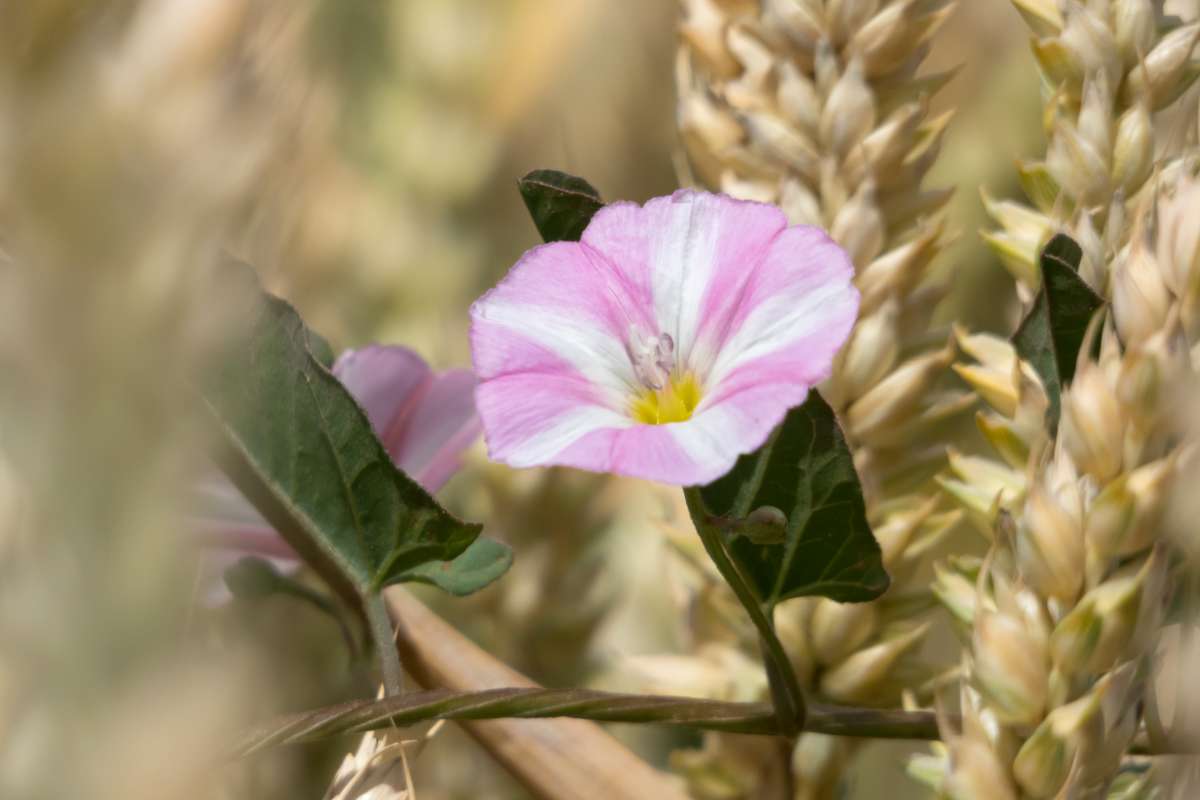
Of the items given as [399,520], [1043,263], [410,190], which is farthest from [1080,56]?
[410,190]

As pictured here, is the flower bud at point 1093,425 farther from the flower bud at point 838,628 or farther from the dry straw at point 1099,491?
the flower bud at point 838,628

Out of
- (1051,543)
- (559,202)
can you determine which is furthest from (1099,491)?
(559,202)

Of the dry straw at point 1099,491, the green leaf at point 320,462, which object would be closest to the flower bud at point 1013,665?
the dry straw at point 1099,491

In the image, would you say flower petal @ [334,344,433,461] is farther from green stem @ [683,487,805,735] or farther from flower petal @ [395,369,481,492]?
green stem @ [683,487,805,735]

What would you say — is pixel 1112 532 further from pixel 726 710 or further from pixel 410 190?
pixel 410 190

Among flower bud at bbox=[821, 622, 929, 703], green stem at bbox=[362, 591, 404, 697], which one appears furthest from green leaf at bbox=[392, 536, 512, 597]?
flower bud at bbox=[821, 622, 929, 703]

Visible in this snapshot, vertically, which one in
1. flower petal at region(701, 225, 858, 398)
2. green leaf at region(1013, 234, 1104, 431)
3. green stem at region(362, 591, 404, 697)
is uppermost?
flower petal at region(701, 225, 858, 398)

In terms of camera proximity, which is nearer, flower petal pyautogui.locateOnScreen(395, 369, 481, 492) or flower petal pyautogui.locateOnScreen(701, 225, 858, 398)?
flower petal pyautogui.locateOnScreen(701, 225, 858, 398)

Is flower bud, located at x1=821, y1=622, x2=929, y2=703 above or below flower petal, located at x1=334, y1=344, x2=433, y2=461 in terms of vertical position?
below
